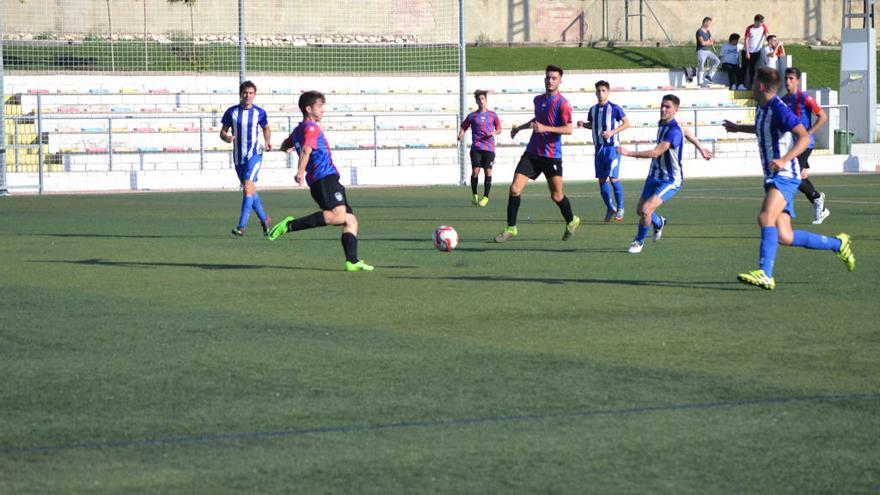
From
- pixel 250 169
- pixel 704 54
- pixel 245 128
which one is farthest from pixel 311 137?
pixel 704 54

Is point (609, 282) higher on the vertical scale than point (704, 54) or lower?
lower

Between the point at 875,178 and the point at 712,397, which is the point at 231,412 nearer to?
the point at 712,397

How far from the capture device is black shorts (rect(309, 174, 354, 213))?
12.9 m

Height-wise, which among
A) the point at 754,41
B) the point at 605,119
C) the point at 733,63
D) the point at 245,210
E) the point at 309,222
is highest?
the point at 754,41

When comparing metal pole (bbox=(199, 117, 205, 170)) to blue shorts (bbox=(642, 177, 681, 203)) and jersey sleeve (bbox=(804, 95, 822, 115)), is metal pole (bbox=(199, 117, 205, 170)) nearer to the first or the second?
jersey sleeve (bbox=(804, 95, 822, 115))

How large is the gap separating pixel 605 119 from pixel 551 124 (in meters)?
4.02

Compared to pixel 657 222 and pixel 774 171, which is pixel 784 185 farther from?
pixel 657 222

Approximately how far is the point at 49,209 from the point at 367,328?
15.5 metres

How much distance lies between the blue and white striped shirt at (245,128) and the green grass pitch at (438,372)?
2981mm

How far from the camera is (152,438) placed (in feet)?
18.8

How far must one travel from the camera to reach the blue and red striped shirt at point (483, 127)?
24.8m

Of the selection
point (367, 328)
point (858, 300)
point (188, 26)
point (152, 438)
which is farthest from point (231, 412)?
point (188, 26)

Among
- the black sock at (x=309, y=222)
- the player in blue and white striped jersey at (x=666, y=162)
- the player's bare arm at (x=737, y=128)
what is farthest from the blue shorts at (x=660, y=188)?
the black sock at (x=309, y=222)

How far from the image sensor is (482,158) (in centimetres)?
2480
